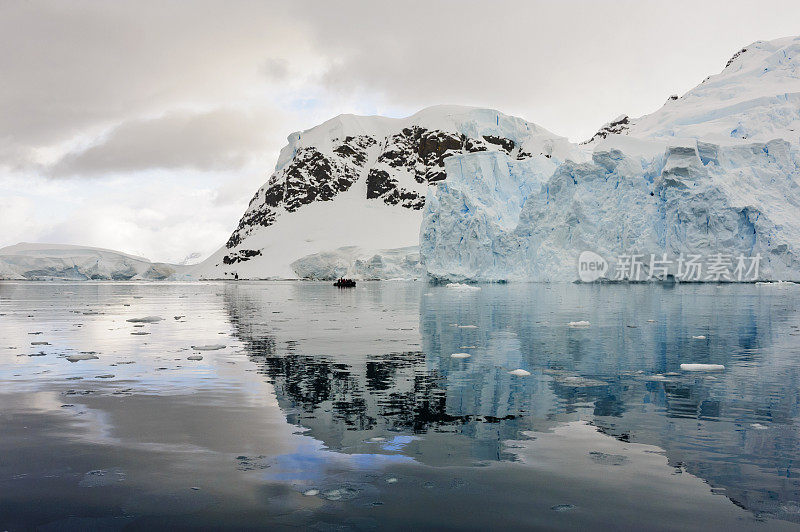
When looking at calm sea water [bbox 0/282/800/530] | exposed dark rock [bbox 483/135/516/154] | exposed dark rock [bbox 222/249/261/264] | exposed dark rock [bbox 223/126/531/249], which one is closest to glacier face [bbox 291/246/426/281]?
exposed dark rock [bbox 222/249/261/264]

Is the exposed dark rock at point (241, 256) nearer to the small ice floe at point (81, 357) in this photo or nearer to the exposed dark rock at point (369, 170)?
the exposed dark rock at point (369, 170)

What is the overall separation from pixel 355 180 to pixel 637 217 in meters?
127

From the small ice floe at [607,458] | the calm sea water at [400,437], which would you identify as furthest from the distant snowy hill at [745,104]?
the small ice floe at [607,458]

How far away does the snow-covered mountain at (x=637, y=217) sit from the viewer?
144 ft

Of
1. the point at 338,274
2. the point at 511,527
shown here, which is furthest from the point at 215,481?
the point at 338,274

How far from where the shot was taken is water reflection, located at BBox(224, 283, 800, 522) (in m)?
5.55

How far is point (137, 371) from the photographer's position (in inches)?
406

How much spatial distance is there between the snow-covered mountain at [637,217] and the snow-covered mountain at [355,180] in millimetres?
67426

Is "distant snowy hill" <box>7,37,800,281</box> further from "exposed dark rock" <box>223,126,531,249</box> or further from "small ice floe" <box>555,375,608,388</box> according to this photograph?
"small ice floe" <box>555,375,608,388</box>

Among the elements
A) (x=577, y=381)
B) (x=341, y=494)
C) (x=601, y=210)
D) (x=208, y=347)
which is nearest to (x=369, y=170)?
(x=601, y=210)

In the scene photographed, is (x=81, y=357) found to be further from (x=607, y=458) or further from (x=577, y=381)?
(x=607, y=458)

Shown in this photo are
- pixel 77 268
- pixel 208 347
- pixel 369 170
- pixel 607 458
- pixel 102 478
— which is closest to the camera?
pixel 102 478

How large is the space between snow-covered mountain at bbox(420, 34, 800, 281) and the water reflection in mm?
30069

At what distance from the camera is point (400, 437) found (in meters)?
6.04
